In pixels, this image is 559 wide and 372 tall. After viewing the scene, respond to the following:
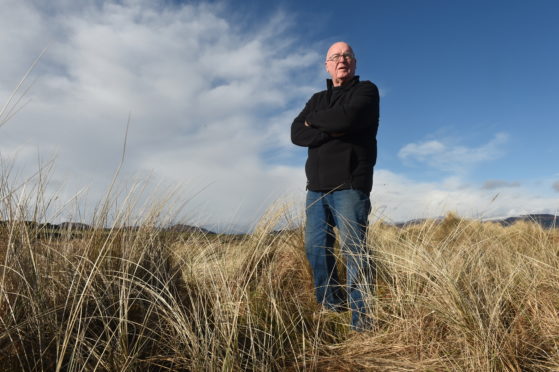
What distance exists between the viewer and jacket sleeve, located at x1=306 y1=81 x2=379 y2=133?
2473 millimetres

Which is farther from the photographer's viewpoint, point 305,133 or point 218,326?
point 305,133

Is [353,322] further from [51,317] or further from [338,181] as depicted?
[51,317]

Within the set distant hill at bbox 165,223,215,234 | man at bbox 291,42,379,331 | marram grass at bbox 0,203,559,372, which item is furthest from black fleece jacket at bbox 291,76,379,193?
distant hill at bbox 165,223,215,234

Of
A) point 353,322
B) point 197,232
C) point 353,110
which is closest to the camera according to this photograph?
point 353,322

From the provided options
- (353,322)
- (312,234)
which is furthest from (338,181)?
(353,322)

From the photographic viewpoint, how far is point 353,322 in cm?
229

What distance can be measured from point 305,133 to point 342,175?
53 cm

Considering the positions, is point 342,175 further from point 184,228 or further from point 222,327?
point 184,228

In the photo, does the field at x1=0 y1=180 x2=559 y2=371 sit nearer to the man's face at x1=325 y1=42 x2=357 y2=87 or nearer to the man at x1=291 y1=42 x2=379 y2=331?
the man at x1=291 y1=42 x2=379 y2=331

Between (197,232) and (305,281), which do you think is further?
(197,232)

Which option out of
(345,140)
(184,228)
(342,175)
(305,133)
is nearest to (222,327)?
(342,175)

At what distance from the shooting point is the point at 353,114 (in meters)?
2.46

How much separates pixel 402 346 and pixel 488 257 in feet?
5.94

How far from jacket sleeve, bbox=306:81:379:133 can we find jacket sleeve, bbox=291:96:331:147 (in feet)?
0.26
